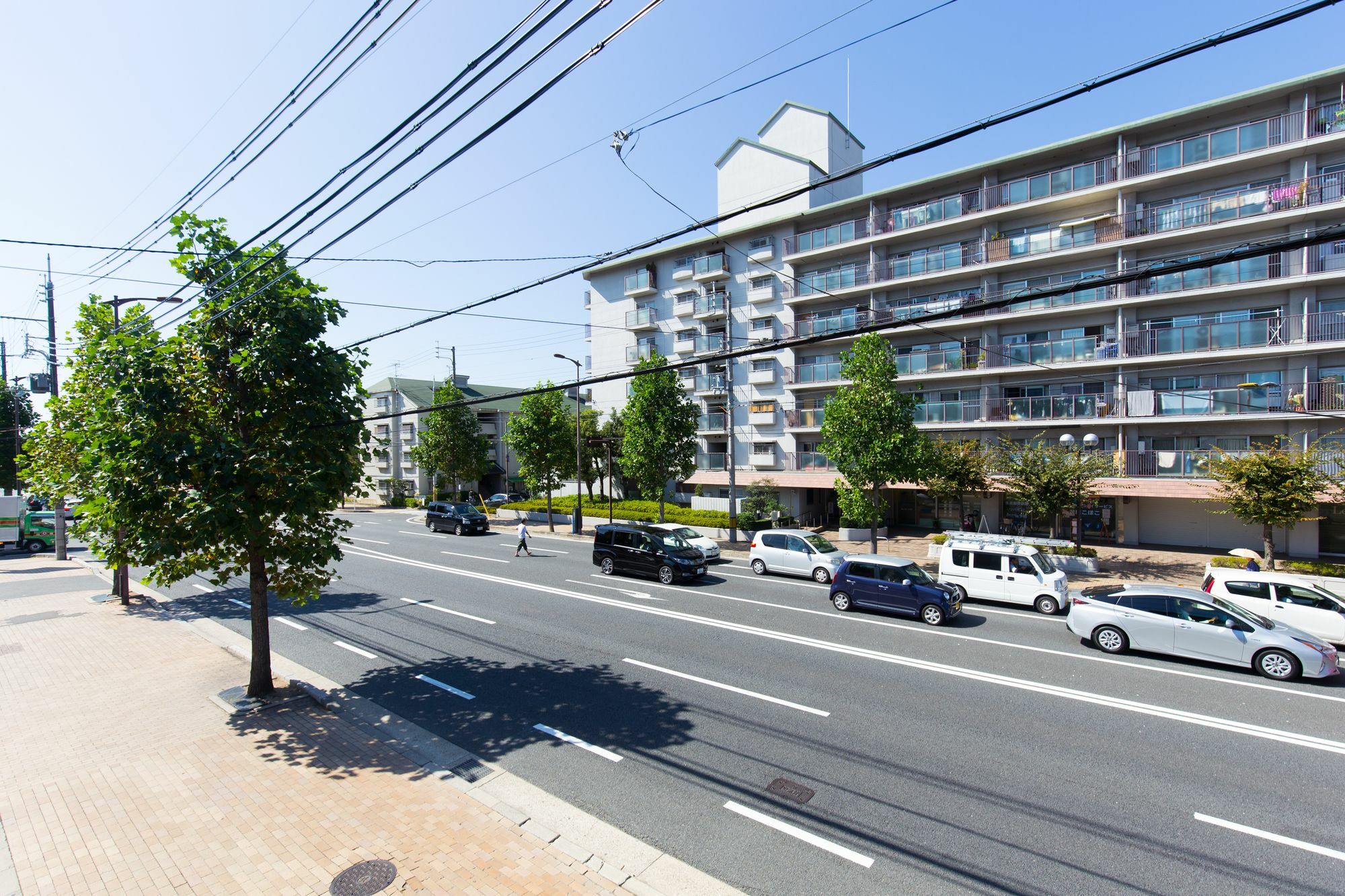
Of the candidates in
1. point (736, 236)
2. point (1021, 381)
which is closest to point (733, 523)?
point (1021, 381)

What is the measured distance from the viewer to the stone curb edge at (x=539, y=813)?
5.23 metres

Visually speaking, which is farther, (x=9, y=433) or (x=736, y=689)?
(x=9, y=433)

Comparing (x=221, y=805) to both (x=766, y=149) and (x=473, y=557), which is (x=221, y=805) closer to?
(x=473, y=557)

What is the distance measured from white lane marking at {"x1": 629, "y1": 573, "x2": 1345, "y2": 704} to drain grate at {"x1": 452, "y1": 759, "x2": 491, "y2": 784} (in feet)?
31.8

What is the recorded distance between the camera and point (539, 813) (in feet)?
20.5

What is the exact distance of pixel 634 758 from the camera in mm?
7465

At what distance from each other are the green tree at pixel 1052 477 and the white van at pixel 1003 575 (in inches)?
142

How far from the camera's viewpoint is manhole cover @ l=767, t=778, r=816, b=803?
6555mm

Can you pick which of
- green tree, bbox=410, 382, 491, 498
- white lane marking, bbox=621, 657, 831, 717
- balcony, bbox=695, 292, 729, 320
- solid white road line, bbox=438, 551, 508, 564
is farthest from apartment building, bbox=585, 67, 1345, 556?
green tree, bbox=410, 382, 491, 498

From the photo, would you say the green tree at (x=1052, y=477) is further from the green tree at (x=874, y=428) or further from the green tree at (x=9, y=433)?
the green tree at (x=9, y=433)

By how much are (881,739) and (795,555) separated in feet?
39.9

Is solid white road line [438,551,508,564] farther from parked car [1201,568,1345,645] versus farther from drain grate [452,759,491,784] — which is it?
parked car [1201,568,1345,645]

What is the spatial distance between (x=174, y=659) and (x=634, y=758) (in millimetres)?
9838

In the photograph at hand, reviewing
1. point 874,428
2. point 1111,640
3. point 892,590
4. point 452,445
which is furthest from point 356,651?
point 452,445
